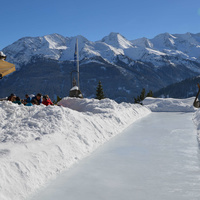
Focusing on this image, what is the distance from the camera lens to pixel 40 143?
5.99m

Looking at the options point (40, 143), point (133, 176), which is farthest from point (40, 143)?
point (133, 176)

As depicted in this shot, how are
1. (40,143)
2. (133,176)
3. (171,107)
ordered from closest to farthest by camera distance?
(133,176) < (40,143) < (171,107)

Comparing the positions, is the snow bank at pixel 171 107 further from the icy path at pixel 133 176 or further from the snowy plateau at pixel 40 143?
the icy path at pixel 133 176

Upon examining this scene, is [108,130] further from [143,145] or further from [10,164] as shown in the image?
[10,164]

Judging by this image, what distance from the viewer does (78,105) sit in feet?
54.1

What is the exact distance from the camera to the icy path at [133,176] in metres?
3.91

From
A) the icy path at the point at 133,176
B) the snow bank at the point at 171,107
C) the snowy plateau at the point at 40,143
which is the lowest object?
the snow bank at the point at 171,107

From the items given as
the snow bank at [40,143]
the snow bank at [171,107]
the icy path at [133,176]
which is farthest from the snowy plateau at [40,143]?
the snow bank at [171,107]

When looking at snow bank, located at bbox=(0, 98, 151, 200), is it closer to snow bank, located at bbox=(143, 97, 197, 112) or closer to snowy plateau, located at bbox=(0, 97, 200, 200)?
snowy plateau, located at bbox=(0, 97, 200, 200)

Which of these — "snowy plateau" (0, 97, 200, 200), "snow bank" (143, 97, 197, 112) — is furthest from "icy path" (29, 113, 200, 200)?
"snow bank" (143, 97, 197, 112)

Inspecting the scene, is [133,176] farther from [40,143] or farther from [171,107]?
[171,107]

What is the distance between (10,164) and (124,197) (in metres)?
2.17

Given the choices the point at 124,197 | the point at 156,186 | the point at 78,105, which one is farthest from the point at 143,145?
the point at 78,105

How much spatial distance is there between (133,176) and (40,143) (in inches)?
97.8
